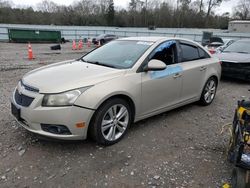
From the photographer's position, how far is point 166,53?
13.2 ft

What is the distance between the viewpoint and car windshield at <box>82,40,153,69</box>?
3.63 m

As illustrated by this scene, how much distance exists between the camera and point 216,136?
377cm

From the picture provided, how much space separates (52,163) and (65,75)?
1.19m

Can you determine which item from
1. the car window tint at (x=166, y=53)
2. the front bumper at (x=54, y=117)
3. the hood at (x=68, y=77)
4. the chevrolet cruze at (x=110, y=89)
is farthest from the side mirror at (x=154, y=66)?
the front bumper at (x=54, y=117)

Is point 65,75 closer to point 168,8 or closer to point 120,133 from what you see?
point 120,133

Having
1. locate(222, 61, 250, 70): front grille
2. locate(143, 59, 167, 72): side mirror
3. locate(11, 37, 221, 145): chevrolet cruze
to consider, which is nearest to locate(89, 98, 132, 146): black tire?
locate(11, 37, 221, 145): chevrolet cruze

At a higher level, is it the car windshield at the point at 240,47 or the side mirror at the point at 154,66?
the car windshield at the point at 240,47

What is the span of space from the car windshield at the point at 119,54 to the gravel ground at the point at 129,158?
1.14 meters

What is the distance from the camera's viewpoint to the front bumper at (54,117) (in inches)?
110

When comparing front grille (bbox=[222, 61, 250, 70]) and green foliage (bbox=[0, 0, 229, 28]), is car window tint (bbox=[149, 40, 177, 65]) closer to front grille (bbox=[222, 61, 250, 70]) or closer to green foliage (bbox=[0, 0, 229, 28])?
front grille (bbox=[222, 61, 250, 70])

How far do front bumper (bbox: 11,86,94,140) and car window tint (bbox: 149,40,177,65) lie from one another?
157 cm

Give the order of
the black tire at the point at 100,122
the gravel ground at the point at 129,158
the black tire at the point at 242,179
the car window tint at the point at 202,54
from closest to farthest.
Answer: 1. the black tire at the point at 242,179
2. the gravel ground at the point at 129,158
3. the black tire at the point at 100,122
4. the car window tint at the point at 202,54

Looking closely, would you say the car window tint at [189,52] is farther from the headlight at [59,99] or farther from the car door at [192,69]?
the headlight at [59,99]

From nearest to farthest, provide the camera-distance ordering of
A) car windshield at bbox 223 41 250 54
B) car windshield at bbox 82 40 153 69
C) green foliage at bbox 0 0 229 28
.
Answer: car windshield at bbox 82 40 153 69 → car windshield at bbox 223 41 250 54 → green foliage at bbox 0 0 229 28
